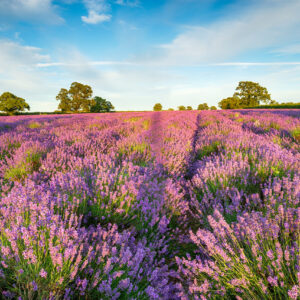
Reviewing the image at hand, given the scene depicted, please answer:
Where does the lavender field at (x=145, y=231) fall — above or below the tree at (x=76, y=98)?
below

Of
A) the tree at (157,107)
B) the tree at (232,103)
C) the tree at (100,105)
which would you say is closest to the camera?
the tree at (100,105)

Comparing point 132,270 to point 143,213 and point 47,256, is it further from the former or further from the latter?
point 143,213

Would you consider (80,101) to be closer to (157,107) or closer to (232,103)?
(157,107)

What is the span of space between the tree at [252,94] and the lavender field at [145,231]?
64135mm

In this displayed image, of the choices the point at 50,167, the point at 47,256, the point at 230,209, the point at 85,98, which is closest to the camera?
the point at 47,256

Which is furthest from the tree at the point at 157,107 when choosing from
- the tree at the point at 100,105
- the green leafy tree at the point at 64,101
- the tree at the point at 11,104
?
the tree at the point at 11,104

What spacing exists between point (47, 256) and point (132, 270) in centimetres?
51

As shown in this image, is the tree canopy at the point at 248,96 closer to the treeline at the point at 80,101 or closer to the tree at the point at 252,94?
the tree at the point at 252,94

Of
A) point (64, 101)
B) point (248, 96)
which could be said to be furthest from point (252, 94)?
point (64, 101)

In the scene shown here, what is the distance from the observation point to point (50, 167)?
2.80 meters

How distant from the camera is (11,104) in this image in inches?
1740

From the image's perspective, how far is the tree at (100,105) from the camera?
179ft

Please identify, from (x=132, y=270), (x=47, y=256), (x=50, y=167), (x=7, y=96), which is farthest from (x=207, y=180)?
(x=7, y=96)

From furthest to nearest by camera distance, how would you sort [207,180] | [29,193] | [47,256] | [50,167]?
[50,167] < [207,180] < [29,193] < [47,256]
